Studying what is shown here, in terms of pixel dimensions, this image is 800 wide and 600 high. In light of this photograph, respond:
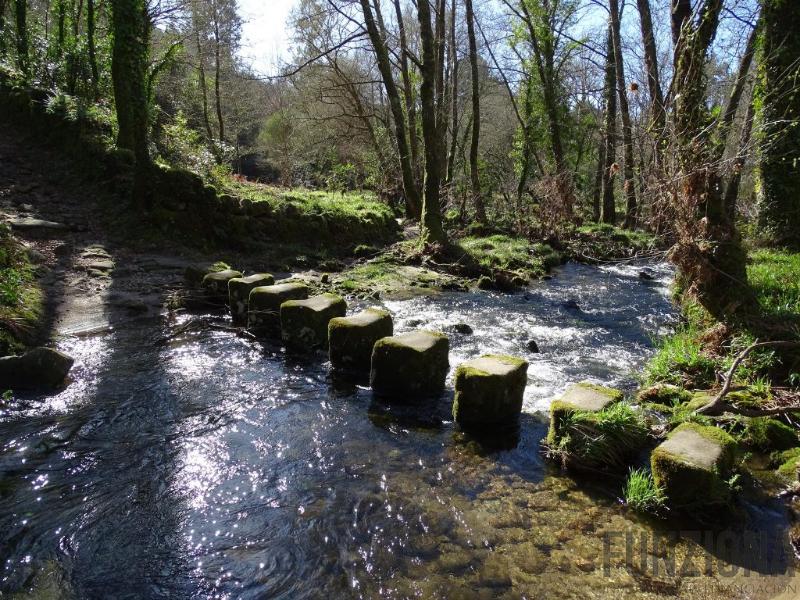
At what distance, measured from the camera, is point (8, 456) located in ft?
11.9

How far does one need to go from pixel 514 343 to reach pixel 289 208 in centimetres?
721

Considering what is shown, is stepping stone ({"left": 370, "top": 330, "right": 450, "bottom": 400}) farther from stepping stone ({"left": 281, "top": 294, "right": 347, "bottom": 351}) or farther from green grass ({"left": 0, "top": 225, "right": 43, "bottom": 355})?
green grass ({"left": 0, "top": 225, "right": 43, "bottom": 355})

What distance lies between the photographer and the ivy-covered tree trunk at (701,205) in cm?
534

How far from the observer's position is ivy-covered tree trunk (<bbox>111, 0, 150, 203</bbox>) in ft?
33.2

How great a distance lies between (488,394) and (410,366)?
881mm

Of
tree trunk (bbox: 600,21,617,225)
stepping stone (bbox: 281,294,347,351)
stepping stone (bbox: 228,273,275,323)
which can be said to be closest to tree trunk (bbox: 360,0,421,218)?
tree trunk (bbox: 600,21,617,225)

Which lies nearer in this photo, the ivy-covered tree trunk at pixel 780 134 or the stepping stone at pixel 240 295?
the stepping stone at pixel 240 295

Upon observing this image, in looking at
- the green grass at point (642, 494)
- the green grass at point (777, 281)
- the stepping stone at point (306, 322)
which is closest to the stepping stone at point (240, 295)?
the stepping stone at point (306, 322)

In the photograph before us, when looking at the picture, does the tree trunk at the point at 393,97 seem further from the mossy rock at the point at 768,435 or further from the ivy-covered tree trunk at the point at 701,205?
the mossy rock at the point at 768,435

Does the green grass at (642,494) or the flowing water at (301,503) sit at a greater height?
the green grass at (642,494)

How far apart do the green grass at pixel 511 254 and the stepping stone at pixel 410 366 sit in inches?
224

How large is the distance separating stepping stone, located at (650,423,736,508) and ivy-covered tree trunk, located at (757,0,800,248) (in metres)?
8.38

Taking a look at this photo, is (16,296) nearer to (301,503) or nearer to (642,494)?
(301,503)

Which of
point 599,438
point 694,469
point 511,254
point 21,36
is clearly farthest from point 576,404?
point 21,36
